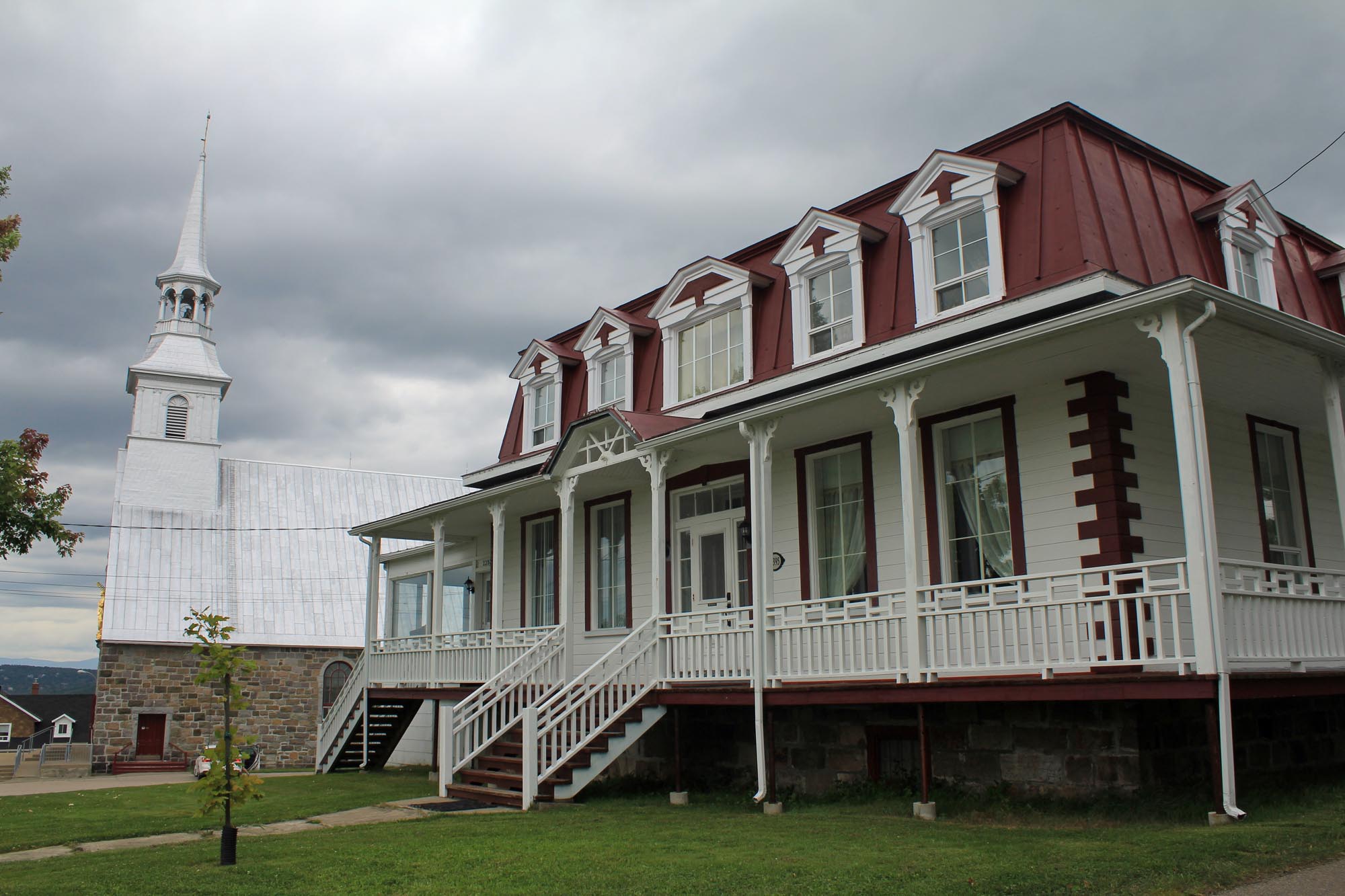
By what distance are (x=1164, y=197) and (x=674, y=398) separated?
7638 mm

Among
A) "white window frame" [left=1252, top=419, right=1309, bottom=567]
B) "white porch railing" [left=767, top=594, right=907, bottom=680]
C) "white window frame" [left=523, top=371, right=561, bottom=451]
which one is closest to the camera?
"white porch railing" [left=767, top=594, right=907, bottom=680]

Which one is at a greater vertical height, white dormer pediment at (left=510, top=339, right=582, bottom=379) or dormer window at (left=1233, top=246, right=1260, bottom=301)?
white dormer pediment at (left=510, top=339, right=582, bottom=379)

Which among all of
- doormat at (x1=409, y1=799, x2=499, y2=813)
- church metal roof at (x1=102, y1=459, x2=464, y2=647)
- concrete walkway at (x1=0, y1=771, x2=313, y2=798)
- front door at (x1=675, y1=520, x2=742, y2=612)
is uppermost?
church metal roof at (x1=102, y1=459, x2=464, y2=647)

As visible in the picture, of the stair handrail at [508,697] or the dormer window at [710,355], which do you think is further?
the dormer window at [710,355]

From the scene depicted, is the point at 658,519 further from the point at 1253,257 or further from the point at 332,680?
the point at 332,680

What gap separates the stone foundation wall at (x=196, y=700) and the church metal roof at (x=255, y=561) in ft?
1.56

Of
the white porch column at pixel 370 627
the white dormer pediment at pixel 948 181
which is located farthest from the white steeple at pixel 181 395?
the white dormer pediment at pixel 948 181

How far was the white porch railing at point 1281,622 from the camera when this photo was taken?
9133 millimetres

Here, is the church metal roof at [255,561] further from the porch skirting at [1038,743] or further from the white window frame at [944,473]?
the white window frame at [944,473]

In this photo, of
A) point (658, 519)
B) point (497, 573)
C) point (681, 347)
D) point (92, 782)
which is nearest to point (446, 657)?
point (497, 573)

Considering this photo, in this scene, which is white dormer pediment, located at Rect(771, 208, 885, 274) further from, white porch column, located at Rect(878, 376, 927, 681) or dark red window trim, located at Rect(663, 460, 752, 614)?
white porch column, located at Rect(878, 376, 927, 681)

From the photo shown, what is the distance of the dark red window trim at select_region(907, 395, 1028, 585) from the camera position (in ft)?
39.0

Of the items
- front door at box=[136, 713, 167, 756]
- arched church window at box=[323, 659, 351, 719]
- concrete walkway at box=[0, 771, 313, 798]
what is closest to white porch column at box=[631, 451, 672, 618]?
concrete walkway at box=[0, 771, 313, 798]

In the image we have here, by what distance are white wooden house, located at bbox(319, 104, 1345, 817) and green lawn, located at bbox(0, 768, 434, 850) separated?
6.10 feet
